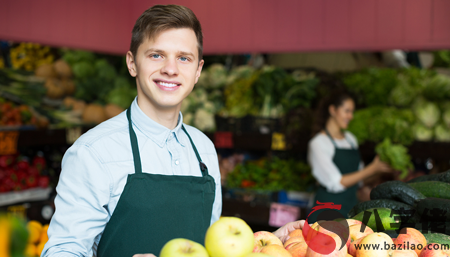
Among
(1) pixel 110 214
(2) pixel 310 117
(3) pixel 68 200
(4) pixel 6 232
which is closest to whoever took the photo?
(4) pixel 6 232

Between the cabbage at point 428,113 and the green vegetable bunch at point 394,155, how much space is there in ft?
1.34

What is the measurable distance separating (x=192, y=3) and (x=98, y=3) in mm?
1133

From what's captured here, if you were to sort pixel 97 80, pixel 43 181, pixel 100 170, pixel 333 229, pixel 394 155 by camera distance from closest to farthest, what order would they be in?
pixel 333 229 → pixel 100 170 → pixel 394 155 → pixel 43 181 → pixel 97 80

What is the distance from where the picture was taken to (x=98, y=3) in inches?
174

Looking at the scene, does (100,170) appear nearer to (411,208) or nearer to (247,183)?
(411,208)

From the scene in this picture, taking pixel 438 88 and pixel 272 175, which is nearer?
pixel 438 88

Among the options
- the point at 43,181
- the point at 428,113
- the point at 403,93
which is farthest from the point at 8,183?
the point at 428,113

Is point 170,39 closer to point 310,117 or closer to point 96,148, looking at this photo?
point 96,148

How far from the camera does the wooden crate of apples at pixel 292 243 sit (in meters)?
0.83

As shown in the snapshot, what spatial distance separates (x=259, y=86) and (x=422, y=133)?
1.73 meters

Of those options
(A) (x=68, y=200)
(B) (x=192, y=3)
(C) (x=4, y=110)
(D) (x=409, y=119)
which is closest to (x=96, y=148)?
(A) (x=68, y=200)

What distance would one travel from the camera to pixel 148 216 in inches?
53.7

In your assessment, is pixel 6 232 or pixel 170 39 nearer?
pixel 6 232

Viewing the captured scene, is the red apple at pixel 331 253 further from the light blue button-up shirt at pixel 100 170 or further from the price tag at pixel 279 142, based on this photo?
the price tag at pixel 279 142
